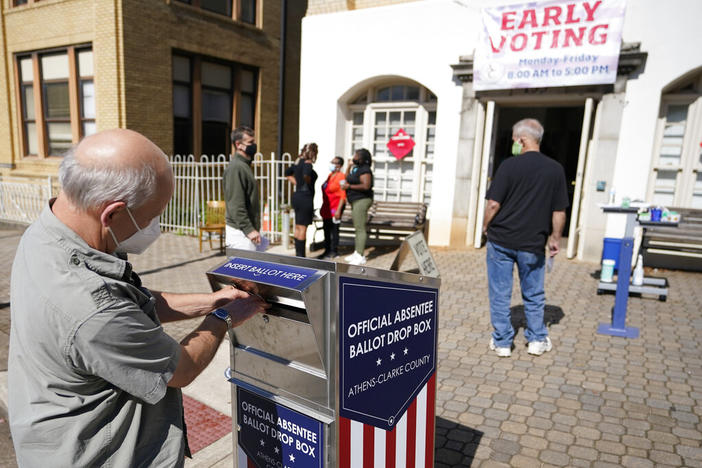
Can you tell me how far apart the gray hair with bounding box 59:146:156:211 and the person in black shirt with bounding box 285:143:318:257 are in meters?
6.15

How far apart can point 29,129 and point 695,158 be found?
17686 mm

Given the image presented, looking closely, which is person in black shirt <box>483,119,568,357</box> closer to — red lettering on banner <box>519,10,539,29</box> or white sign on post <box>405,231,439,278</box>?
white sign on post <box>405,231,439,278</box>

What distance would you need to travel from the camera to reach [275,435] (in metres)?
1.78

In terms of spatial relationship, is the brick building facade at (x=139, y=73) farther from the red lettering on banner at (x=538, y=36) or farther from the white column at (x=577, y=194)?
the white column at (x=577, y=194)

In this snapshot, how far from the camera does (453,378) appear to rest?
3.86m

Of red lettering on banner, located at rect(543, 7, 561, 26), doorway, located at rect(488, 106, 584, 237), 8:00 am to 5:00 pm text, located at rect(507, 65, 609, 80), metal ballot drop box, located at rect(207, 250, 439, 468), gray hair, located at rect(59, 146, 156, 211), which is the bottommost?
metal ballot drop box, located at rect(207, 250, 439, 468)

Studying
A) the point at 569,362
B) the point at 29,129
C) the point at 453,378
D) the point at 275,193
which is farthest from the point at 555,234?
the point at 29,129

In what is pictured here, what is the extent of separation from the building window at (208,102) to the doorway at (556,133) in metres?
8.55

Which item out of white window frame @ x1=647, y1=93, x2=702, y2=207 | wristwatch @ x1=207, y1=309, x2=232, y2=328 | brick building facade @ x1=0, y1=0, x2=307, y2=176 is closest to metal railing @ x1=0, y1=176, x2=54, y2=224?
brick building facade @ x1=0, y1=0, x2=307, y2=176

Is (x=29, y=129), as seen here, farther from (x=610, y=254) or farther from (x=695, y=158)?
(x=695, y=158)

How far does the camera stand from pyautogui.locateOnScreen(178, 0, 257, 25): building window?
14066mm

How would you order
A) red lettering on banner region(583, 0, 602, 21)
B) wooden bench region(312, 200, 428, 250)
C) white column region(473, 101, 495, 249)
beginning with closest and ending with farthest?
1. red lettering on banner region(583, 0, 602, 21)
2. white column region(473, 101, 495, 249)
3. wooden bench region(312, 200, 428, 250)

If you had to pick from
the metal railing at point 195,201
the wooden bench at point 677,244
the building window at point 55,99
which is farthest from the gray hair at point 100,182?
the building window at point 55,99

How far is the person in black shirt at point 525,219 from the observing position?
390 centimetres
